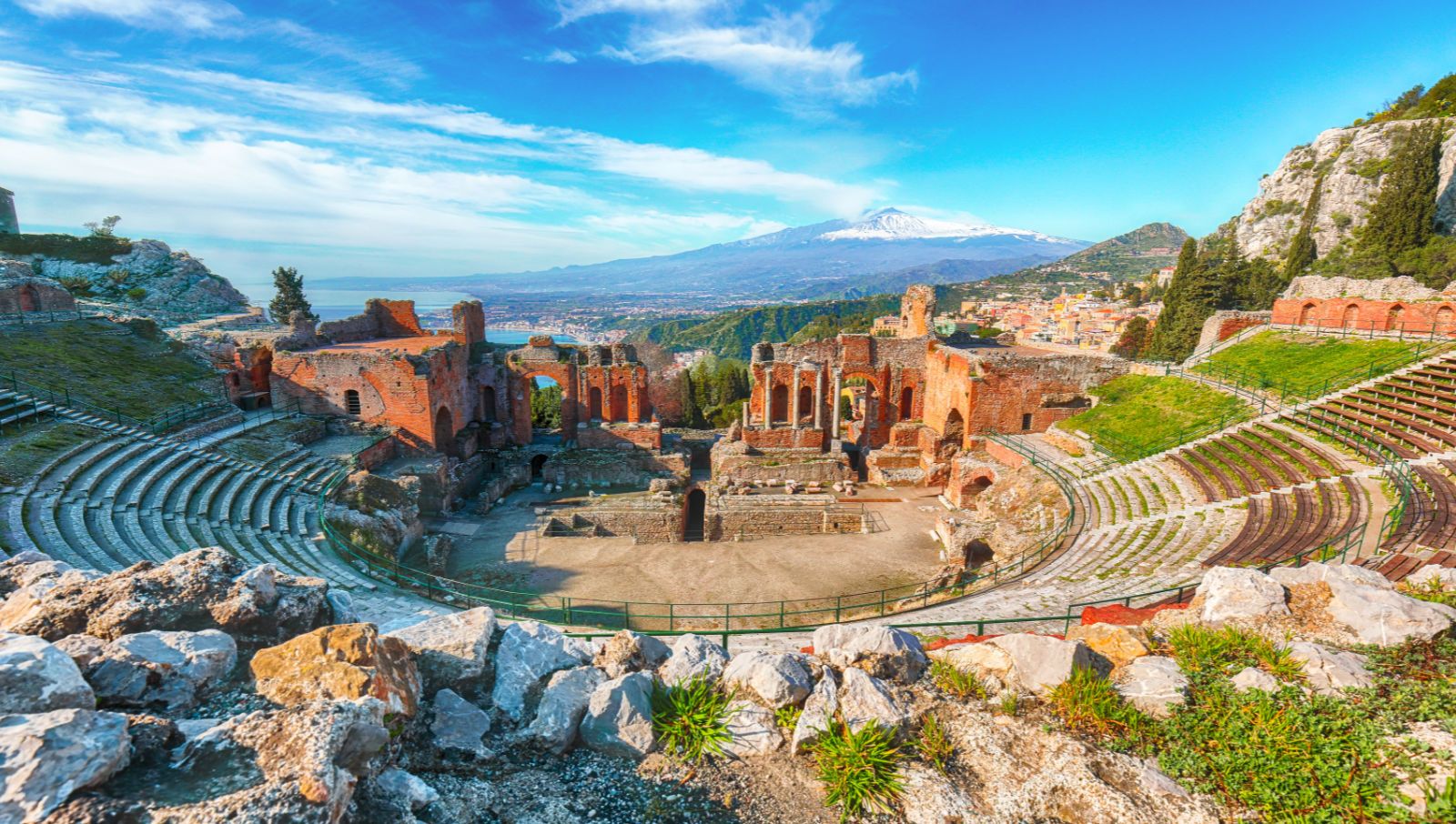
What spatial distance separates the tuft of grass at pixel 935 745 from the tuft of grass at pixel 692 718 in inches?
61.4

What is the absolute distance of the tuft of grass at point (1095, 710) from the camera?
503 cm

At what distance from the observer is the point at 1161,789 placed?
14.5 feet

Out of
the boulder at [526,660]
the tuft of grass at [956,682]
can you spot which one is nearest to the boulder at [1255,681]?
the tuft of grass at [956,682]

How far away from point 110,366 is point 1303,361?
134 ft

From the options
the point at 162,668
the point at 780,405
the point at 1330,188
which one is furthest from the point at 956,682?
the point at 1330,188

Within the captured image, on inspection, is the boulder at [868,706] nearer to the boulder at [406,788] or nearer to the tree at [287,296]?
the boulder at [406,788]

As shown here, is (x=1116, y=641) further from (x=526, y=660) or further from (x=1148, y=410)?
(x=1148, y=410)

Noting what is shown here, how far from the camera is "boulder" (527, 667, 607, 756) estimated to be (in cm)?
497

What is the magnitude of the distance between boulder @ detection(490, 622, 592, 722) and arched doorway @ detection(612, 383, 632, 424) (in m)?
22.4

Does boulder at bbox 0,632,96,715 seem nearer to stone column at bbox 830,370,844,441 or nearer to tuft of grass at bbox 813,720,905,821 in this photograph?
tuft of grass at bbox 813,720,905,821

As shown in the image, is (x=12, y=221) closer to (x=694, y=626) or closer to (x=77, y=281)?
(x=77, y=281)

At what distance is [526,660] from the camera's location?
571 cm

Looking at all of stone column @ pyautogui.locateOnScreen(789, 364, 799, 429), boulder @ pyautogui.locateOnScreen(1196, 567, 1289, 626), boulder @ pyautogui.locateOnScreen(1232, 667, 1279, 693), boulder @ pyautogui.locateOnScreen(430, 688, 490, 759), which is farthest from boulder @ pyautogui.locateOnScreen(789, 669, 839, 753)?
stone column @ pyautogui.locateOnScreen(789, 364, 799, 429)

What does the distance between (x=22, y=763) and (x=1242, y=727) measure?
7322 millimetres
